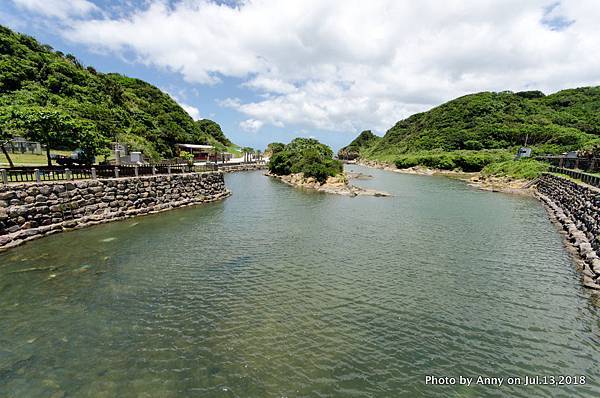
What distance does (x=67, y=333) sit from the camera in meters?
9.45

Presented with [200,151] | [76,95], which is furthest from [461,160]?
[76,95]

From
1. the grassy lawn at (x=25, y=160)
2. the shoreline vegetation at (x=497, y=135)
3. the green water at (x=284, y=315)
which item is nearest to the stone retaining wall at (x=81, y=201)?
the green water at (x=284, y=315)

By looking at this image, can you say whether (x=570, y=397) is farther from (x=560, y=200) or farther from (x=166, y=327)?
(x=560, y=200)

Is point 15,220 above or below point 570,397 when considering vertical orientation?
above

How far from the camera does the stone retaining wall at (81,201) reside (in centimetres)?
1753

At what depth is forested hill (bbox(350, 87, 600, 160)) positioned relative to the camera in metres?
91.8

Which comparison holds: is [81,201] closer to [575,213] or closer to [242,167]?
[575,213]

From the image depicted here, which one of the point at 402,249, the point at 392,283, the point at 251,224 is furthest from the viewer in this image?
the point at 251,224

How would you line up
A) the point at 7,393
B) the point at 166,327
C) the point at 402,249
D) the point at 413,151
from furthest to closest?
the point at 413,151
the point at 402,249
the point at 166,327
the point at 7,393

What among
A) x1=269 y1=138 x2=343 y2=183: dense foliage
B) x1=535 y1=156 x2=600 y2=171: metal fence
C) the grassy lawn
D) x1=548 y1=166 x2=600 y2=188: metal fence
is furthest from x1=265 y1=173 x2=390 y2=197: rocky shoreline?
the grassy lawn

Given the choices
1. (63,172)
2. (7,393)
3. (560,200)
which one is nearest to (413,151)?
(560,200)

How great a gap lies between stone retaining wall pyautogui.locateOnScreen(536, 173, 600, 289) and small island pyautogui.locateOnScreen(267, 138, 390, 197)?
62.5 feet

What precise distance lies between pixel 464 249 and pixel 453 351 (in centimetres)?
1140

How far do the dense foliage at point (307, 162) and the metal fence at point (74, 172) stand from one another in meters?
23.9
